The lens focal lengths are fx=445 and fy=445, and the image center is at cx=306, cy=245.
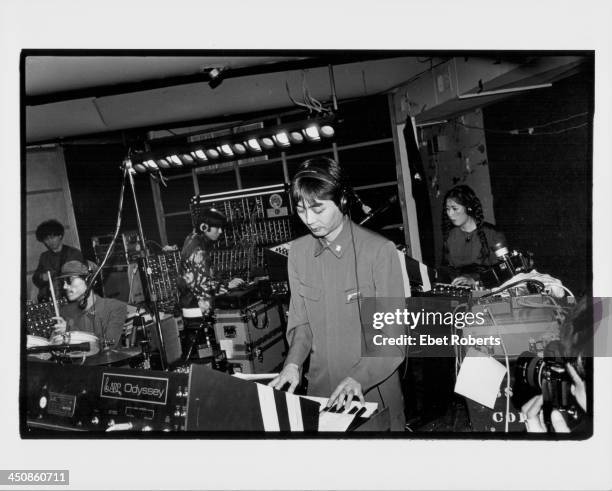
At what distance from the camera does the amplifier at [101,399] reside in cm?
161

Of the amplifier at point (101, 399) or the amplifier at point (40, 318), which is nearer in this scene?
the amplifier at point (101, 399)

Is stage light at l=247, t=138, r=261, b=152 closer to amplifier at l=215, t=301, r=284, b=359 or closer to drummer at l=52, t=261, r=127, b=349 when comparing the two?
amplifier at l=215, t=301, r=284, b=359

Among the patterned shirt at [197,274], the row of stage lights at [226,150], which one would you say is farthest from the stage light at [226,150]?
the patterned shirt at [197,274]

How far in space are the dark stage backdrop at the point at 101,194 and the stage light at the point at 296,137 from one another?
2.13 ft

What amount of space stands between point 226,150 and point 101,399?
113 centimetres

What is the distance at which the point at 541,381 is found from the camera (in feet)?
5.42

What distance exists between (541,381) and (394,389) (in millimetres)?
542

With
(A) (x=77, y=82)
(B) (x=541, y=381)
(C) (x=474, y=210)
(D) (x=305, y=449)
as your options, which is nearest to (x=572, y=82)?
(C) (x=474, y=210)

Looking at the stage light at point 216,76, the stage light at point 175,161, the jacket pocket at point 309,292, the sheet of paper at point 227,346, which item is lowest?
the sheet of paper at point 227,346

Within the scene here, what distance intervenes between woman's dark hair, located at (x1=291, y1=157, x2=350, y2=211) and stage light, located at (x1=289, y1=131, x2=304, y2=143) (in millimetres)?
140

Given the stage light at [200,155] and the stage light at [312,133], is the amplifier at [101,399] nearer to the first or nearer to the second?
the stage light at [200,155]

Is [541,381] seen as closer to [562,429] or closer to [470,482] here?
[562,429]

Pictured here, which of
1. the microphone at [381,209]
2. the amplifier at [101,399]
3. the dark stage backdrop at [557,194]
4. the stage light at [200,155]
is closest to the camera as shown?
the amplifier at [101,399]

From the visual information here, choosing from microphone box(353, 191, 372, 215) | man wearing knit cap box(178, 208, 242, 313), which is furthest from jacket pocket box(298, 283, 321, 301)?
microphone box(353, 191, 372, 215)
